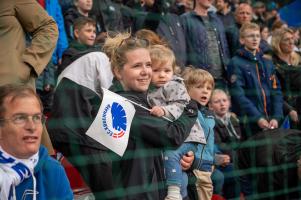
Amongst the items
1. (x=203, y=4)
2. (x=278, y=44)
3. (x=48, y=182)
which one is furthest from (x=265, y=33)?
(x=48, y=182)

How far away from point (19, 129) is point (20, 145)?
0.05m

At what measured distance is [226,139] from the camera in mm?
4230

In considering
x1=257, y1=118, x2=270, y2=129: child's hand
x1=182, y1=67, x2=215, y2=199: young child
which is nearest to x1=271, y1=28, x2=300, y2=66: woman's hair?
x1=257, y1=118, x2=270, y2=129: child's hand

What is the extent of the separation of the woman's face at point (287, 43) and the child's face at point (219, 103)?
4.02 feet

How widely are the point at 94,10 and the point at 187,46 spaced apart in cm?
77

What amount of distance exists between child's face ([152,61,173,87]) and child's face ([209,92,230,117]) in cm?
136

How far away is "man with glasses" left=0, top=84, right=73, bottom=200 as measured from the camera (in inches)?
85.7

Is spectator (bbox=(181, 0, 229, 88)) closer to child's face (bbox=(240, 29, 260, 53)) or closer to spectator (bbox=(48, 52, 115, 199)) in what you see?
child's face (bbox=(240, 29, 260, 53))

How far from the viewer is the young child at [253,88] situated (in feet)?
15.0

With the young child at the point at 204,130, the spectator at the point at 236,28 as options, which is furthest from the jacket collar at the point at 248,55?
the young child at the point at 204,130

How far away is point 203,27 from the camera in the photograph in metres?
4.93

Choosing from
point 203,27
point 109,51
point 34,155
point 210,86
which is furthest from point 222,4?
point 34,155

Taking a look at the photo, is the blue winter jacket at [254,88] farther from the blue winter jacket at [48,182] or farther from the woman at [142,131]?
the blue winter jacket at [48,182]

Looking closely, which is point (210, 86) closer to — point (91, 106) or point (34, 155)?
point (91, 106)
